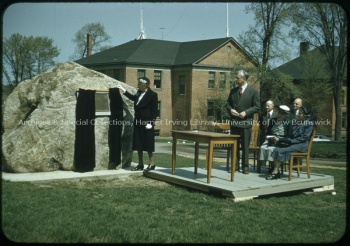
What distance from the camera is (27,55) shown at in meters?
29.9

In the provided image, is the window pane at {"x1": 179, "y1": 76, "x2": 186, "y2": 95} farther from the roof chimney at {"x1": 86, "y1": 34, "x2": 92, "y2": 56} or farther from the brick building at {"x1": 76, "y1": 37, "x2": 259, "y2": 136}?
the roof chimney at {"x1": 86, "y1": 34, "x2": 92, "y2": 56}

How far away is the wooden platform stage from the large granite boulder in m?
1.55

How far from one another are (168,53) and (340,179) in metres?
38.5

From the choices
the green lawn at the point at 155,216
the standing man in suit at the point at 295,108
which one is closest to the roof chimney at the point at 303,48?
the standing man in suit at the point at 295,108

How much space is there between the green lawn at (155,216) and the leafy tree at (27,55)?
1653 cm

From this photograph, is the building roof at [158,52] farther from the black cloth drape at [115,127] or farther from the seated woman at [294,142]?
the seated woman at [294,142]

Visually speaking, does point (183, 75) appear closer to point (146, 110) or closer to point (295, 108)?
point (146, 110)

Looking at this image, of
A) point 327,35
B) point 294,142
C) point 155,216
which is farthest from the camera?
point 327,35

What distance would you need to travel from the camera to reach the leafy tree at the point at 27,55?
2530 cm

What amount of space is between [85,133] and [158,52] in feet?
129

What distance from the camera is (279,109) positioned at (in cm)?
862

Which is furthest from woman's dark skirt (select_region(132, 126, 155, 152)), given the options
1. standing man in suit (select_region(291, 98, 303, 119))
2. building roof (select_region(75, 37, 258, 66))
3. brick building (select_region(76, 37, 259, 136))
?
building roof (select_region(75, 37, 258, 66))

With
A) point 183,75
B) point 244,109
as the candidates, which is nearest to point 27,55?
point 183,75

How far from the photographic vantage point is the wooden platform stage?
7121 mm
